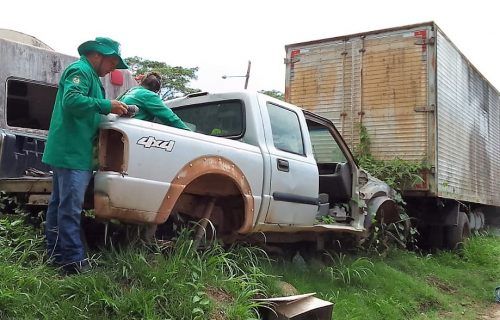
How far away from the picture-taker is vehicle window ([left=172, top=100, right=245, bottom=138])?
5.00 metres

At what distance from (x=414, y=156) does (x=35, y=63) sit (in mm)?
5801

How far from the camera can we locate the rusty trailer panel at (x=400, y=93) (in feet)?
27.6

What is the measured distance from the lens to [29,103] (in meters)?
5.79

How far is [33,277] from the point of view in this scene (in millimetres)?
3174

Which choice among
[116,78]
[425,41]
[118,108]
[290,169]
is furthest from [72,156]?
[425,41]

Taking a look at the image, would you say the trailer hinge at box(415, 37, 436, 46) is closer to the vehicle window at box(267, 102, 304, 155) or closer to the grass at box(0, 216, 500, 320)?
the vehicle window at box(267, 102, 304, 155)

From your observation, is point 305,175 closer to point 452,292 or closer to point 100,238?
point 100,238

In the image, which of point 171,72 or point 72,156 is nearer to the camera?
point 72,156

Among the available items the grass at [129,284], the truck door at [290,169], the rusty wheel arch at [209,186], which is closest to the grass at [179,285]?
the grass at [129,284]

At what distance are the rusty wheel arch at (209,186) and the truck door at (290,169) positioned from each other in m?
0.36

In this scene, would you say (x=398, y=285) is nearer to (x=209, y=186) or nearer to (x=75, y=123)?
(x=209, y=186)

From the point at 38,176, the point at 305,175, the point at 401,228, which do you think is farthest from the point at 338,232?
the point at 38,176

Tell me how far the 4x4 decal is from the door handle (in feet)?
4.61

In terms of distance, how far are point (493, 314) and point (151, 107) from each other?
191 inches
